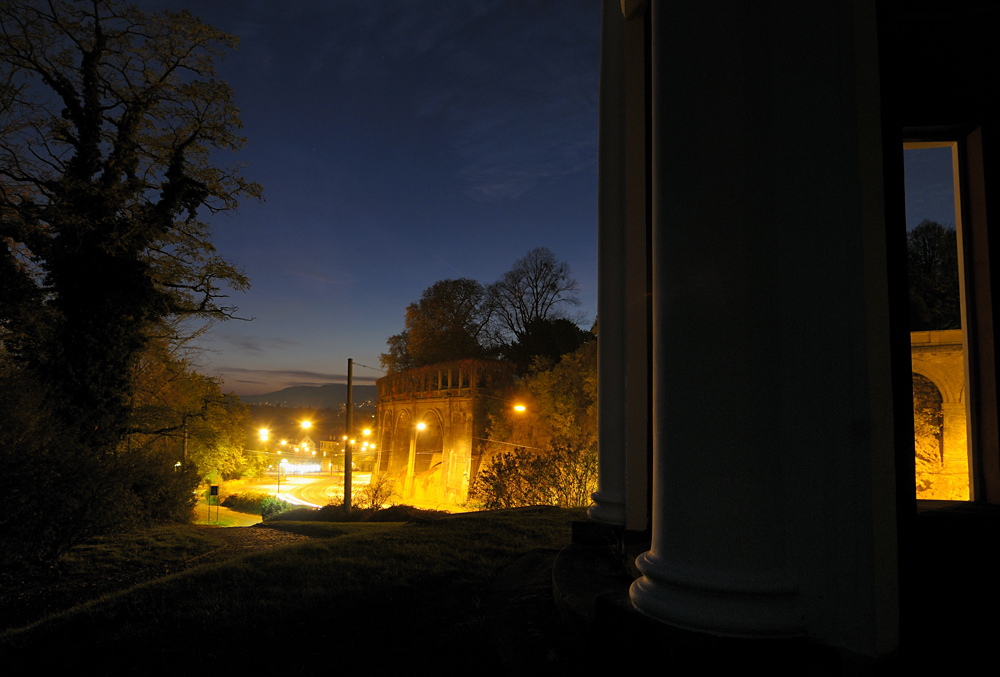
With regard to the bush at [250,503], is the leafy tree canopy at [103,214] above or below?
above

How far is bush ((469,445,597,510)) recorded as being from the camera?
45.8ft

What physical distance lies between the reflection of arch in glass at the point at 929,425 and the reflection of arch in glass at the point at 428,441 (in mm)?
26024

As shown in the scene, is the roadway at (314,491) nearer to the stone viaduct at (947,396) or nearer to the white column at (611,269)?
the stone viaduct at (947,396)

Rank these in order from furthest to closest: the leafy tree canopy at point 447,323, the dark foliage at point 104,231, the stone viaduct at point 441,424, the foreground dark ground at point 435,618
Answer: the leafy tree canopy at point 447,323
the stone viaduct at point 441,424
the dark foliage at point 104,231
the foreground dark ground at point 435,618

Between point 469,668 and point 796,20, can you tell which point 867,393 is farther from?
point 469,668

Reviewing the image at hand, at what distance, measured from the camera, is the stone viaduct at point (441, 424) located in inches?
1291

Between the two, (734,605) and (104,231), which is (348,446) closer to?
(104,231)

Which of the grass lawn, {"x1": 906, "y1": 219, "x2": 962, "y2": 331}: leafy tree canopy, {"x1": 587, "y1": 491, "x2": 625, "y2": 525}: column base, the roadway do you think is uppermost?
{"x1": 906, "y1": 219, "x2": 962, "y2": 331}: leafy tree canopy

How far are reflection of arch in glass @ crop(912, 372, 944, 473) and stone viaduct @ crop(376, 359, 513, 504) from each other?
22459 millimetres

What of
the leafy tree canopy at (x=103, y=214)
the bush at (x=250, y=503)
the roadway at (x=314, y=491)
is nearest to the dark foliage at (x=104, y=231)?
the leafy tree canopy at (x=103, y=214)

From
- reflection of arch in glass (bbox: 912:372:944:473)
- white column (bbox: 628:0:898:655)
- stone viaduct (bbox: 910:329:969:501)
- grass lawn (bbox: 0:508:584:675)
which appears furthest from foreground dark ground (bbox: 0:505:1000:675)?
reflection of arch in glass (bbox: 912:372:944:473)

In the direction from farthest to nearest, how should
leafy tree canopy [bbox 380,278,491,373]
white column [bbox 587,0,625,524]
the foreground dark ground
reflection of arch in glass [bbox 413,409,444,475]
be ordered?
1. leafy tree canopy [bbox 380,278,491,373]
2. reflection of arch in glass [bbox 413,409,444,475]
3. white column [bbox 587,0,625,524]
4. the foreground dark ground

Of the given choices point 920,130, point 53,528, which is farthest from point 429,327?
point 920,130

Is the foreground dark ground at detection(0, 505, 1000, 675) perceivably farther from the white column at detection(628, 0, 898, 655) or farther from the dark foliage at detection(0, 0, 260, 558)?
the dark foliage at detection(0, 0, 260, 558)
